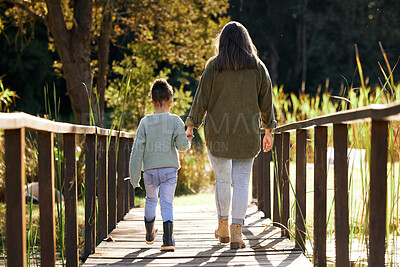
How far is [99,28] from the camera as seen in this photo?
8.79m

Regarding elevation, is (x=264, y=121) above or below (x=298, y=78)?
below

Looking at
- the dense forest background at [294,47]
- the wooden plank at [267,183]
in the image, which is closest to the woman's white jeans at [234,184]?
the wooden plank at [267,183]

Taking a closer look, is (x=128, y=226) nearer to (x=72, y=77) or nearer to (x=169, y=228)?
(x=169, y=228)

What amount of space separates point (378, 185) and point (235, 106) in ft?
5.25

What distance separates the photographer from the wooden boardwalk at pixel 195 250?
123 inches

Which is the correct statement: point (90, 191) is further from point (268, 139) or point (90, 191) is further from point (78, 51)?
point (78, 51)

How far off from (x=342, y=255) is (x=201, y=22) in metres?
8.35

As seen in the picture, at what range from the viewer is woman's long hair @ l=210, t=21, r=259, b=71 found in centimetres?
336

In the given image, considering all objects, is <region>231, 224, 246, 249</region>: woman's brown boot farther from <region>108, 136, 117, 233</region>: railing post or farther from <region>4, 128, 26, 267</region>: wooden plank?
<region>4, 128, 26, 267</region>: wooden plank

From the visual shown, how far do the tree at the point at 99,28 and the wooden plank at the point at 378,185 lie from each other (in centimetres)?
581

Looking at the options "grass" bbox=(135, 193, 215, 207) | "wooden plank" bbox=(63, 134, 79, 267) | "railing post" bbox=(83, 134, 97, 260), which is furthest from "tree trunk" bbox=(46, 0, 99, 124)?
"wooden plank" bbox=(63, 134, 79, 267)

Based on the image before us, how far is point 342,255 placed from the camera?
7.97 ft

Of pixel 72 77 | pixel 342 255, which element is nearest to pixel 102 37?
pixel 72 77

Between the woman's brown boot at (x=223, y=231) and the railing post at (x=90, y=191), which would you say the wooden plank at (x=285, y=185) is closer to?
the woman's brown boot at (x=223, y=231)
